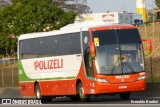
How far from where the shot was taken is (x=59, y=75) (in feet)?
106

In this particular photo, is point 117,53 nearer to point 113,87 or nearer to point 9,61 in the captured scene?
point 113,87

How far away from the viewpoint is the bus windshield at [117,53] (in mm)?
28391

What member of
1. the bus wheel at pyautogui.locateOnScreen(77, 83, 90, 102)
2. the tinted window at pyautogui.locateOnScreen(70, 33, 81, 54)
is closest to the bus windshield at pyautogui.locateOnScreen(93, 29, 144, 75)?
the tinted window at pyautogui.locateOnScreen(70, 33, 81, 54)

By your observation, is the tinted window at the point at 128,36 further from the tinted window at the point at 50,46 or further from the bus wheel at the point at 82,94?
the bus wheel at the point at 82,94

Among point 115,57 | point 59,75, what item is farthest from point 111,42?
point 59,75

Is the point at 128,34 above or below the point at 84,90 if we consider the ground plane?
above

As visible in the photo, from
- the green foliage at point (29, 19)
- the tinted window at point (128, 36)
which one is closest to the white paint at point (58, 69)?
the tinted window at point (128, 36)

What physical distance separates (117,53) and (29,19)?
92.7 ft

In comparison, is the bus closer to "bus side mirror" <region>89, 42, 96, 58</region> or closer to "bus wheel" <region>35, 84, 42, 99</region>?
"bus side mirror" <region>89, 42, 96, 58</region>

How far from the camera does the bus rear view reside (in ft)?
93.0

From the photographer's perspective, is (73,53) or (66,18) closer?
(73,53)

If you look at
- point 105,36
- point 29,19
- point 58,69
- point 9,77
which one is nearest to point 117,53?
point 105,36

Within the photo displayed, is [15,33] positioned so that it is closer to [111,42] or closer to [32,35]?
[32,35]

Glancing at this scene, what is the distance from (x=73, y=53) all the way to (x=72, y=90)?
1747 mm
